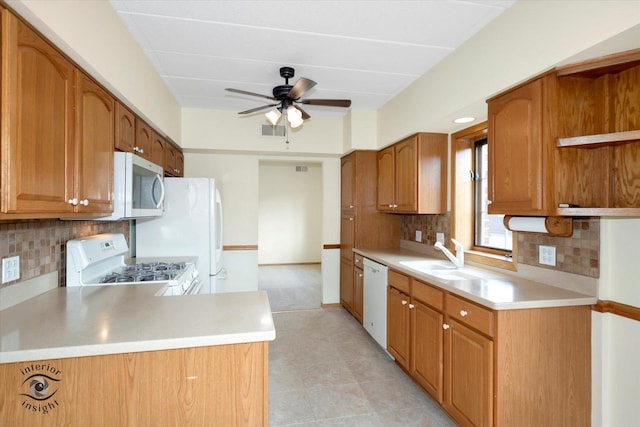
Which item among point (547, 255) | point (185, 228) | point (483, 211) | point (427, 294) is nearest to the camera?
point (547, 255)

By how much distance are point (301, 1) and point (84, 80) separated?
127cm

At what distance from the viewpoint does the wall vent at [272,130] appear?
406 cm

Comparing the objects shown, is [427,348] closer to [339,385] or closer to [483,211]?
[339,385]

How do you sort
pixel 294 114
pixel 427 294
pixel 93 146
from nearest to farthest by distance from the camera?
pixel 93 146, pixel 427 294, pixel 294 114

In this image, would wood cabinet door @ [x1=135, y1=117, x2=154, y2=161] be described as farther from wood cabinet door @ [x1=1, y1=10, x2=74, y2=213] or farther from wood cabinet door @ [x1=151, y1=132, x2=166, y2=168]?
wood cabinet door @ [x1=1, y1=10, x2=74, y2=213]

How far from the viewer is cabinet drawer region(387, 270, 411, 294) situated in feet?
8.63

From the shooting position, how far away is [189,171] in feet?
13.7

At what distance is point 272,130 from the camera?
4078 mm

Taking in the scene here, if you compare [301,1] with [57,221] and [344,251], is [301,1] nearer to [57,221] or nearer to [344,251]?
[57,221]

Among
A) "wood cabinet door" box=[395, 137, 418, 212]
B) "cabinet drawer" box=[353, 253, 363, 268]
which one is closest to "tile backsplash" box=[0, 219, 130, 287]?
"cabinet drawer" box=[353, 253, 363, 268]

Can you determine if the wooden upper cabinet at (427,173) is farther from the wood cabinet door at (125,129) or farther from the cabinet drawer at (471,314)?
the wood cabinet door at (125,129)

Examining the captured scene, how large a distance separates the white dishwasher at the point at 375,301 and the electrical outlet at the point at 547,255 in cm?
128

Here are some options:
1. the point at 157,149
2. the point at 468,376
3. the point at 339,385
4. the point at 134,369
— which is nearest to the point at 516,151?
the point at 468,376

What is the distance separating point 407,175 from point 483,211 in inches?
31.1
